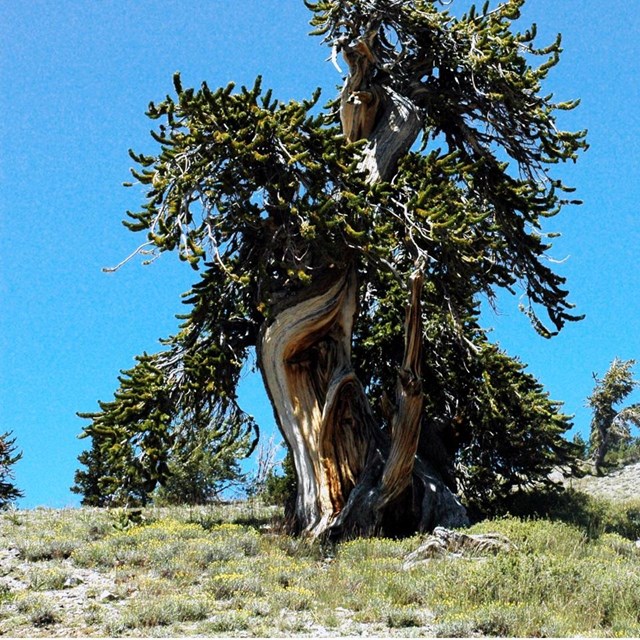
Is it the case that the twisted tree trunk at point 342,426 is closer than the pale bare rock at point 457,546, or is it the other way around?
the pale bare rock at point 457,546

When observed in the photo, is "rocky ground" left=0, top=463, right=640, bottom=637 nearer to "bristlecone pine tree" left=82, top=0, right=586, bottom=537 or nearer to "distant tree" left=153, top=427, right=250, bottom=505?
"bristlecone pine tree" left=82, top=0, right=586, bottom=537

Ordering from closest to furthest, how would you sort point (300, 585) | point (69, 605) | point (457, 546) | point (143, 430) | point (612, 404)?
point (69, 605)
point (300, 585)
point (457, 546)
point (143, 430)
point (612, 404)

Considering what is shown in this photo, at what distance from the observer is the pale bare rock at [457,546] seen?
35.2ft

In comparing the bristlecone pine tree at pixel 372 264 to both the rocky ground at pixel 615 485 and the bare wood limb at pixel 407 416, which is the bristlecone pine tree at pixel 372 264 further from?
the rocky ground at pixel 615 485

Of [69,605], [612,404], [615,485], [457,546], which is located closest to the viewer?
[69,605]

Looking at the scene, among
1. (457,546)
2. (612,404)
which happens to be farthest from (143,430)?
(612,404)

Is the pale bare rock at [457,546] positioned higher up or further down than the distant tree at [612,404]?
further down

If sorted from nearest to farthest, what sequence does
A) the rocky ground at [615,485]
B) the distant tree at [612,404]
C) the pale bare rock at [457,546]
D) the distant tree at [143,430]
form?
the pale bare rock at [457,546], the distant tree at [143,430], the rocky ground at [615,485], the distant tree at [612,404]

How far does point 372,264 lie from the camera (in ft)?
45.3

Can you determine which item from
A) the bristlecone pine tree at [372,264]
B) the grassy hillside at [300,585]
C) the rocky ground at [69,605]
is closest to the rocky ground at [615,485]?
the bristlecone pine tree at [372,264]

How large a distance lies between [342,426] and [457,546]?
377 cm

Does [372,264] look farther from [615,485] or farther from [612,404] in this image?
[612,404]

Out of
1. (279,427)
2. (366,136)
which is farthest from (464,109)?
(279,427)

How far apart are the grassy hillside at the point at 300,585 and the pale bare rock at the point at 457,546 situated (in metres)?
0.25
